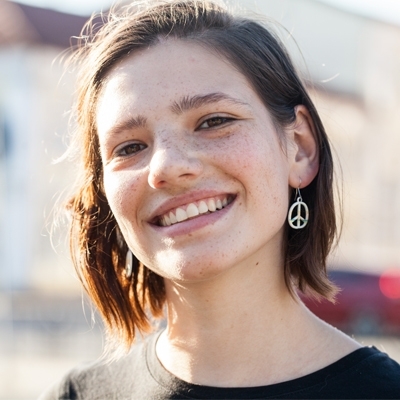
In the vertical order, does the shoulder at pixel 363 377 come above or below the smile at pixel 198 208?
below

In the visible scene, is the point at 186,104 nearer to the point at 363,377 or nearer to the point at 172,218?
the point at 172,218

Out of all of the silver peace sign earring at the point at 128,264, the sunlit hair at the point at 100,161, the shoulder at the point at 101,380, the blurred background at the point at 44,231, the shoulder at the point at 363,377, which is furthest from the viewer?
the blurred background at the point at 44,231

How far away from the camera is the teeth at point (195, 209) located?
198cm

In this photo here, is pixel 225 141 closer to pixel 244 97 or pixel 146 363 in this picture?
pixel 244 97

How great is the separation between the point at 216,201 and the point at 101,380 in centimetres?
81

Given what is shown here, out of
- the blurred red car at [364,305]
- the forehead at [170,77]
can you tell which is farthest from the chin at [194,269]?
the blurred red car at [364,305]

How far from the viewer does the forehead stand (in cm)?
203

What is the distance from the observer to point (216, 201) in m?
1.99

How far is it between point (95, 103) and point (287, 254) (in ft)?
2.66

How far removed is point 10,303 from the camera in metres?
10.0

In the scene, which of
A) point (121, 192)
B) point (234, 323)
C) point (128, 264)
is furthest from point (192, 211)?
point (128, 264)

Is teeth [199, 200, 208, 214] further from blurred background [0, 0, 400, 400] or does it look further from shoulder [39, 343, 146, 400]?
blurred background [0, 0, 400, 400]

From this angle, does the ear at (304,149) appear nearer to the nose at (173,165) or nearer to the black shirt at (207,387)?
the nose at (173,165)

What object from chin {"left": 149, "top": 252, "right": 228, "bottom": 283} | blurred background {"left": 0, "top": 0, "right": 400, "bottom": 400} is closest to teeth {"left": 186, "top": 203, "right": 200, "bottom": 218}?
chin {"left": 149, "top": 252, "right": 228, "bottom": 283}
